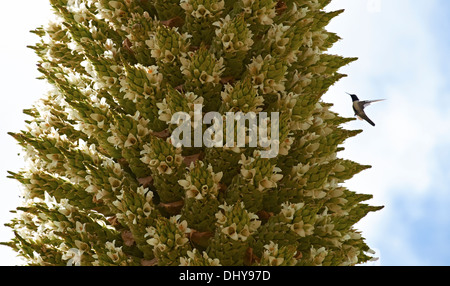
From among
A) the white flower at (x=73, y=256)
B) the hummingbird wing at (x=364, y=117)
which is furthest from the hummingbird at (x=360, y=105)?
the white flower at (x=73, y=256)

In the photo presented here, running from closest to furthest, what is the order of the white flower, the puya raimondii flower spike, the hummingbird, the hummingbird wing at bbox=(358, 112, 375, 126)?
the puya raimondii flower spike, the white flower, the hummingbird, the hummingbird wing at bbox=(358, 112, 375, 126)

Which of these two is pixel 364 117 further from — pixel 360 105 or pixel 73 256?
pixel 73 256

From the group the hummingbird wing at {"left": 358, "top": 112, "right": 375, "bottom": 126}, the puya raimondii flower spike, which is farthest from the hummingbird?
the puya raimondii flower spike

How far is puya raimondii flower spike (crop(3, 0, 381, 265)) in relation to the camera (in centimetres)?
705

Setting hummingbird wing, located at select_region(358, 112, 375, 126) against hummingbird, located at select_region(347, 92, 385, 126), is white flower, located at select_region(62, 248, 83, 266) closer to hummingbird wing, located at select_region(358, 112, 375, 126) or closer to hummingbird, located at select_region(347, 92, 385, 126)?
hummingbird, located at select_region(347, 92, 385, 126)

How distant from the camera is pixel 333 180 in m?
8.09

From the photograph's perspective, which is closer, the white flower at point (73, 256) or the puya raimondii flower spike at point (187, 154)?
the puya raimondii flower spike at point (187, 154)

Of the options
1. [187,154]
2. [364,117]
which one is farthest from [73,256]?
[364,117]

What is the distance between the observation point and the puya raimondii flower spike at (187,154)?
705cm

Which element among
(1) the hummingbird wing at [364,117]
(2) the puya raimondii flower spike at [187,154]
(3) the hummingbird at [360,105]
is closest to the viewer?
(2) the puya raimondii flower spike at [187,154]

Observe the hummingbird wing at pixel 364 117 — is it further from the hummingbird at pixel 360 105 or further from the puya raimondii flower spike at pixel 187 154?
the puya raimondii flower spike at pixel 187 154

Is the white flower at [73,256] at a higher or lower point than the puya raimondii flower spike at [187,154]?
lower

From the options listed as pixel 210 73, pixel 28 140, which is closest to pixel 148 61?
pixel 210 73
